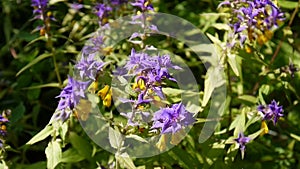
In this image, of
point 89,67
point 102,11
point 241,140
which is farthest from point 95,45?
point 241,140

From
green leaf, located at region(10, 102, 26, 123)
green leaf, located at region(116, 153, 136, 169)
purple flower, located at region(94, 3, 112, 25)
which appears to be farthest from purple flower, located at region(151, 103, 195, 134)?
green leaf, located at region(10, 102, 26, 123)

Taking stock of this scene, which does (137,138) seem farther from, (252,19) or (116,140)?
(252,19)

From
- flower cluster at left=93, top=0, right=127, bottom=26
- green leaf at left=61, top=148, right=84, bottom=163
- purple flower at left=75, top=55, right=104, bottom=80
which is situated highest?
purple flower at left=75, top=55, right=104, bottom=80

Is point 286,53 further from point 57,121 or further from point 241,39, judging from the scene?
point 57,121

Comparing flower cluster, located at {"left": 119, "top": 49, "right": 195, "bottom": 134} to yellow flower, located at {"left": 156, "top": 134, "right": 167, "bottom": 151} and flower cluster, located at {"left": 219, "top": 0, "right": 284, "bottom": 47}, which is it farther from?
flower cluster, located at {"left": 219, "top": 0, "right": 284, "bottom": 47}

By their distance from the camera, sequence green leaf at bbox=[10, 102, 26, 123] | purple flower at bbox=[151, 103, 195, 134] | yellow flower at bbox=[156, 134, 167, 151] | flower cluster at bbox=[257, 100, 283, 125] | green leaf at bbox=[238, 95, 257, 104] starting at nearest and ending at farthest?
1. purple flower at bbox=[151, 103, 195, 134]
2. yellow flower at bbox=[156, 134, 167, 151]
3. flower cluster at bbox=[257, 100, 283, 125]
4. green leaf at bbox=[238, 95, 257, 104]
5. green leaf at bbox=[10, 102, 26, 123]

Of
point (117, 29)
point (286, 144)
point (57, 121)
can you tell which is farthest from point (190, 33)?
point (57, 121)
